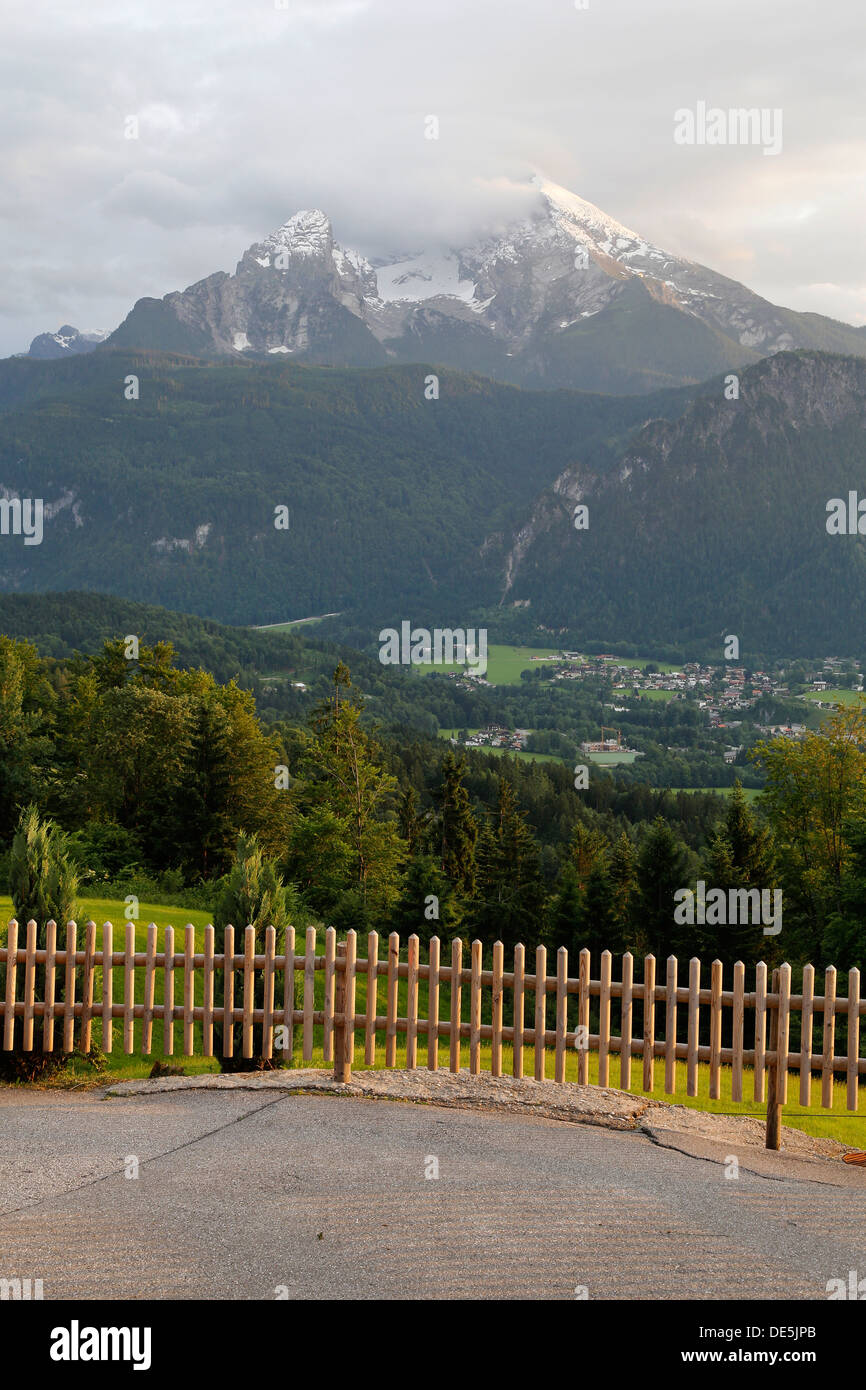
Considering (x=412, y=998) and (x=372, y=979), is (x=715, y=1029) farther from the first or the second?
(x=372, y=979)

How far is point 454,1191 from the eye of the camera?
9.52 meters

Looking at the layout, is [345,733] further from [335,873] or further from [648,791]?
[648,791]

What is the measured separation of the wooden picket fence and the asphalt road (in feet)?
4.09

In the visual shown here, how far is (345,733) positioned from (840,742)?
23.0m

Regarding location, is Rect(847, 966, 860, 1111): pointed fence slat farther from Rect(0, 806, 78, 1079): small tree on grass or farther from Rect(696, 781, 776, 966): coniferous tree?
Rect(696, 781, 776, 966): coniferous tree

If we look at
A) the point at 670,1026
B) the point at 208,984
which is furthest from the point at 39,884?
the point at 670,1026

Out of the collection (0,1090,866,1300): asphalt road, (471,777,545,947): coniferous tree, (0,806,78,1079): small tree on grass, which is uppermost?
(0,806,78,1079): small tree on grass

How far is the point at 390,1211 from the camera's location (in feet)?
29.7

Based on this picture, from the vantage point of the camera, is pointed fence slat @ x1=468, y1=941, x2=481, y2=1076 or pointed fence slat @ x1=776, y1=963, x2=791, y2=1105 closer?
pointed fence slat @ x1=776, y1=963, x2=791, y2=1105

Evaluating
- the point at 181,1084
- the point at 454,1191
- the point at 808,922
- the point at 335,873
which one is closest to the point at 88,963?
the point at 181,1084

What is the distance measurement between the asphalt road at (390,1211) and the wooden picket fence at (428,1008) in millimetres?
1247

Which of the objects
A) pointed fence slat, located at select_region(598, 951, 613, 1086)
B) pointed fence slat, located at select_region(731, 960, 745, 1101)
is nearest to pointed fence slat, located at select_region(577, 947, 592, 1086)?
pointed fence slat, located at select_region(598, 951, 613, 1086)

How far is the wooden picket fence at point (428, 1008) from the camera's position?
12.0m

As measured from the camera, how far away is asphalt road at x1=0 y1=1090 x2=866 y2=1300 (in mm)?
7930
